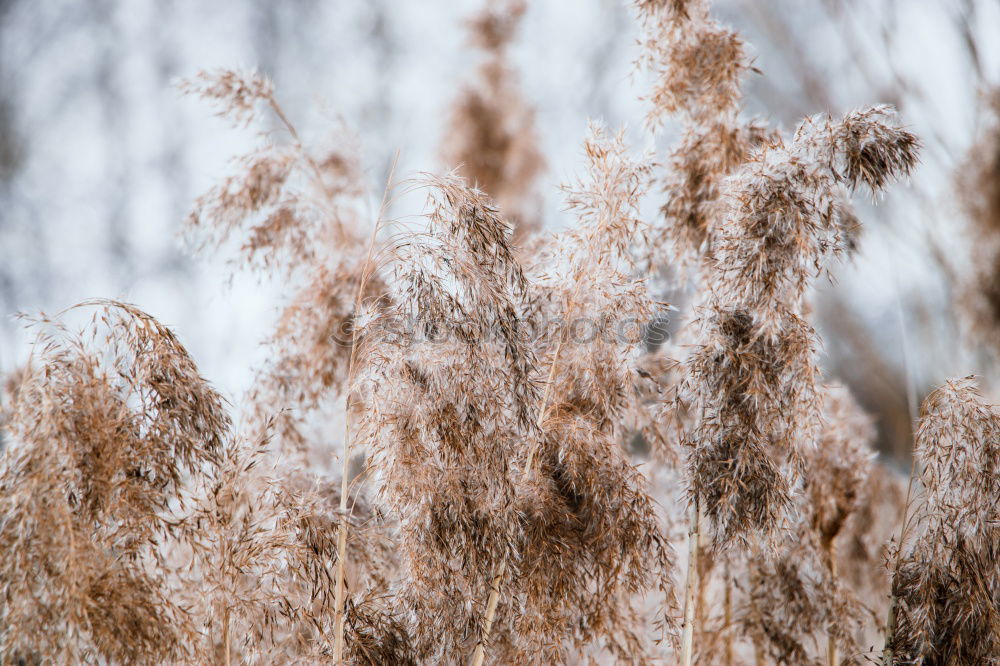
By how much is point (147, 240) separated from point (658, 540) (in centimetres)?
777

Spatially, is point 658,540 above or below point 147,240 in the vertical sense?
below

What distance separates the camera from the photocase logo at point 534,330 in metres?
2.60

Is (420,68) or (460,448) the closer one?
(460,448)

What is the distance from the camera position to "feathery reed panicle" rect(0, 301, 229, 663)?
2.23 meters

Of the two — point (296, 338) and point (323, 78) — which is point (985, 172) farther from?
point (323, 78)

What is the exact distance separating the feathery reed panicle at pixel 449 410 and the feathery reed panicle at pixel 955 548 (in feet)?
4.94

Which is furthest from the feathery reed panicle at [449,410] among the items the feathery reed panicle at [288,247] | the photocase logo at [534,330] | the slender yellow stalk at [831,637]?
the slender yellow stalk at [831,637]

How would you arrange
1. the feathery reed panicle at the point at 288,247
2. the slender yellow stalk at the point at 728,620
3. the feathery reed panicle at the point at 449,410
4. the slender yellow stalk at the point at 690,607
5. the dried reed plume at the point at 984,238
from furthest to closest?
the dried reed plume at the point at 984,238 < the slender yellow stalk at the point at 728,620 < the feathery reed panicle at the point at 288,247 < the slender yellow stalk at the point at 690,607 < the feathery reed panicle at the point at 449,410

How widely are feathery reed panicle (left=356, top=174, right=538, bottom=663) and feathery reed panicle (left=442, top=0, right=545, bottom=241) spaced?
509 centimetres

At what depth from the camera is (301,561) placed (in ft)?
9.02

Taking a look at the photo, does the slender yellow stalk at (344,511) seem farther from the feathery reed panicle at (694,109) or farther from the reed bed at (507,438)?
the feathery reed panicle at (694,109)

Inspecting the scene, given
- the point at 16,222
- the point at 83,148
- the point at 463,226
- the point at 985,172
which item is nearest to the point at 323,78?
the point at 83,148

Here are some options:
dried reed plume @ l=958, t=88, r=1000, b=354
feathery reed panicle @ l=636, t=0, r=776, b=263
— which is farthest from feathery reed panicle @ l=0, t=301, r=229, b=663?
dried reed plume @ l=958, t=88, r=1000, b=354

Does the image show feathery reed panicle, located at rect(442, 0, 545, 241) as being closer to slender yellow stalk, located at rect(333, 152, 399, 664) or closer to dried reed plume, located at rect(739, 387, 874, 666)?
dried reed plume, located at rect(739, 387, 874, 666)
